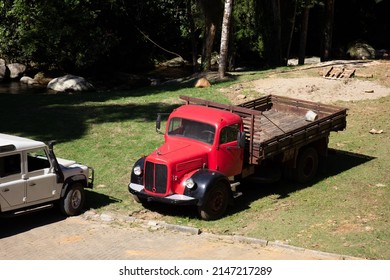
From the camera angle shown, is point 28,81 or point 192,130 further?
point 28,81

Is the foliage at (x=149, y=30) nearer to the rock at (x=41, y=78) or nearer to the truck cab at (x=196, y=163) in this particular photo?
the rock at (x=41, y=78)

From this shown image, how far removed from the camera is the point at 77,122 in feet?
78.1

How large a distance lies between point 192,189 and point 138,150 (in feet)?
19.1

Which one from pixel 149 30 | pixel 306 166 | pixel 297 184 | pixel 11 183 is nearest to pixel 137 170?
pixel 11 183

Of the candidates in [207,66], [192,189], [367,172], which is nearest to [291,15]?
[207,66]

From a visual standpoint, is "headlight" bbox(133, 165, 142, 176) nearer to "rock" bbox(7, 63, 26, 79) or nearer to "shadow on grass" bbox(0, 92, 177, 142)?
"shadow on grass" bbox(0, 92, 177, 142)

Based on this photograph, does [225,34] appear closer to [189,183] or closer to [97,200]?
[97,200]

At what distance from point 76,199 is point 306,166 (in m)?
6.62

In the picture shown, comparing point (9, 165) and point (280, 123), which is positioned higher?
point (280, 123)

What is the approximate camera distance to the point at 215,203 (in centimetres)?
1574

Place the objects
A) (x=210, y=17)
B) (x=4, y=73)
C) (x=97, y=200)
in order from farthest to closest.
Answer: (x=4, y=73) < (x=210, y=17) < (x=97, y=200)

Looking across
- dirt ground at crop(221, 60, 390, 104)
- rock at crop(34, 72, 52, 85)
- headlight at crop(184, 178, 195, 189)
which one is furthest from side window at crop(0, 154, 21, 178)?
rock at crop(34, 72, 52, 85)

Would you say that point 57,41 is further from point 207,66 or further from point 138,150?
point 138,150

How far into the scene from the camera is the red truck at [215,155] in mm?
15414
